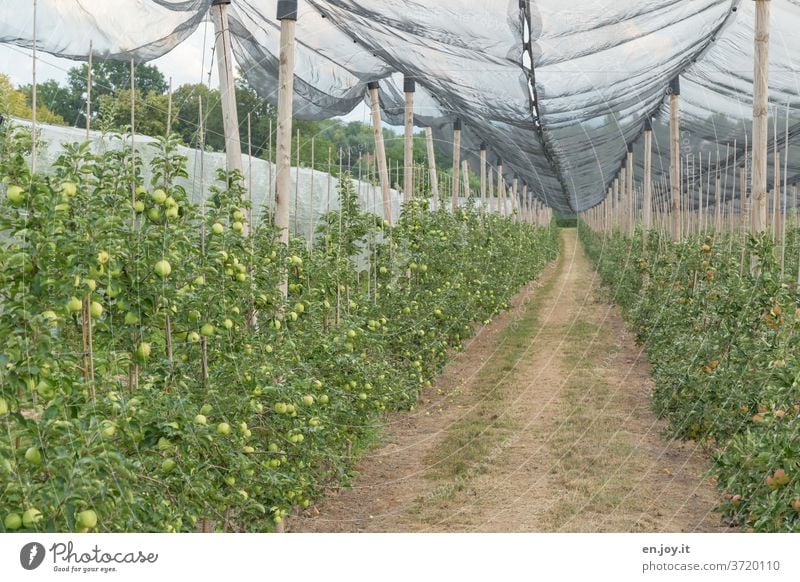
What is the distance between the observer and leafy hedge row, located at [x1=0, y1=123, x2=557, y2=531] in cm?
251

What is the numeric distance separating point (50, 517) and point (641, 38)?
6327 mm

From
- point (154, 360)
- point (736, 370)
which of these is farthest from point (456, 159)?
point (154, 360)

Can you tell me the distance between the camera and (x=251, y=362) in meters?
3.76

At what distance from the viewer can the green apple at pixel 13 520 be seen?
7.55 ft

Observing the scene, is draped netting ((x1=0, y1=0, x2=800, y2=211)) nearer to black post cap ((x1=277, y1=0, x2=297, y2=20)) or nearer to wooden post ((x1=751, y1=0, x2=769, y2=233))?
wooden post ((x1=751, y1=0, x2=769, y2=233))

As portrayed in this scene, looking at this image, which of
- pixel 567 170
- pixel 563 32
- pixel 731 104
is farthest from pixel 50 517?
pixel 567 170

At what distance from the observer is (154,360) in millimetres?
3494

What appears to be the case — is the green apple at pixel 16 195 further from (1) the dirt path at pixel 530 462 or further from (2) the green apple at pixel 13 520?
(1) the dirt path at pixel 530 462

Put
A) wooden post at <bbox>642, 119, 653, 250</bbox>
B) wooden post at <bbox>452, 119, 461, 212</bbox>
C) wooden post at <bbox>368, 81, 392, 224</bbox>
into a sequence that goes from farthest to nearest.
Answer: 1. wooden post at <bbox>642, 119, 653, 250</bbox>
2. wooden post at <bbox>452, 119, 461, 212</bbox>
3. wooden post at <bbox>368, 81, 392, 224</bbox>

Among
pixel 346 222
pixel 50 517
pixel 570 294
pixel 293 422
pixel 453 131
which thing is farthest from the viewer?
pixel 570 294

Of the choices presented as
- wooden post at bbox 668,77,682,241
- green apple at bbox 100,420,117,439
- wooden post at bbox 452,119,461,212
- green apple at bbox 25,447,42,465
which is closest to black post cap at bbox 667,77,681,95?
wooden post at bbox 668,77,682,241
